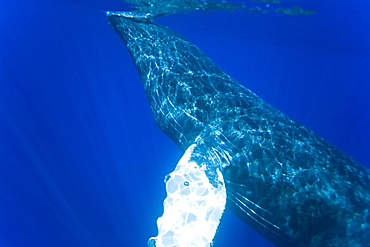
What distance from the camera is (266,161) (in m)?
5.95

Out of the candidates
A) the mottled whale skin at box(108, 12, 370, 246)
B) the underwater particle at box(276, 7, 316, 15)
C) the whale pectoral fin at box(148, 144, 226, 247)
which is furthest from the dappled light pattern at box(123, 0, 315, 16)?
the whale pectoral fin at box(148, 144, 226, 247)


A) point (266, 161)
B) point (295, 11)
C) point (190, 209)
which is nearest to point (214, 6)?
point (295, 11)

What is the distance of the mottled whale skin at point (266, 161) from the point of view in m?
5.42

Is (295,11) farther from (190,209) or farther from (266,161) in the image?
(190,209)

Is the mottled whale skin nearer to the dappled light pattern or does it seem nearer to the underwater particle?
the dappled light pattern

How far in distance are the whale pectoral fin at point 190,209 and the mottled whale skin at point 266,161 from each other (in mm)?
362

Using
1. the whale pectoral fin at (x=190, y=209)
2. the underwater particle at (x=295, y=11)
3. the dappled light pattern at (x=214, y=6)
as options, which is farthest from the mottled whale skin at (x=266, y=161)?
the underwater particle at (x=295, y=11)

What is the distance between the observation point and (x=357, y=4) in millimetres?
13539

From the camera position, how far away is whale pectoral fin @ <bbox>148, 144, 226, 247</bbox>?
426cm

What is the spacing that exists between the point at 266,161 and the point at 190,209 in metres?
2.39

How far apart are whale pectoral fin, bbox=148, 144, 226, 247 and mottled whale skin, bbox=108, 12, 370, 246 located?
0.36 m

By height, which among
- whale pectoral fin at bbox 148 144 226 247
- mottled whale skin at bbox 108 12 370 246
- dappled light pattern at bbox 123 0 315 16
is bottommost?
whale pectoral fin at bbox 148 144 226 247

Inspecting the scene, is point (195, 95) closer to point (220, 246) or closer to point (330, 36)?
point (220, 246)

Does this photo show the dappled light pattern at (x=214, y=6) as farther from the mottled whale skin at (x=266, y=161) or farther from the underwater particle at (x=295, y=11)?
the mottled whale skin at (x=266, y=161)
